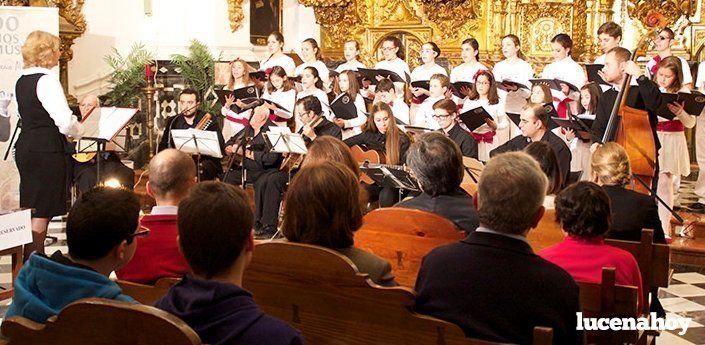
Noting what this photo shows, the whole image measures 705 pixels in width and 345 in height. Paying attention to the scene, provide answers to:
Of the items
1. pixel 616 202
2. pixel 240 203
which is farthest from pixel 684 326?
pixel 240 203

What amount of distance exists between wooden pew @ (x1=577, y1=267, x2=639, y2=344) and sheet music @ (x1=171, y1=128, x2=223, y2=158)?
4.96 m

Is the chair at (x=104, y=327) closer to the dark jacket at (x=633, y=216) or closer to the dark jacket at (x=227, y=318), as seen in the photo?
the dark jacket at (x=227, y=318)

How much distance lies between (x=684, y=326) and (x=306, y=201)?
317 cm

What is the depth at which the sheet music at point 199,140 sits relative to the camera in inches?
290

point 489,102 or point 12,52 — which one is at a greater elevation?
point 12,52

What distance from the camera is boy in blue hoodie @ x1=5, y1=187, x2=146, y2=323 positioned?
2.23 meters

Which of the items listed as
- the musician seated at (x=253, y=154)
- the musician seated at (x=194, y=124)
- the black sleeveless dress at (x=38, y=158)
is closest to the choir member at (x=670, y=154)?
the musician seated at (x=253, y=154)


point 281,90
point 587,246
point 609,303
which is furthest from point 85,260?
point 281,90

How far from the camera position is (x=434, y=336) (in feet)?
7.67

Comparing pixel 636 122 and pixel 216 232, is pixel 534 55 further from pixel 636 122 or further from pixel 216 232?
pixel 216 232

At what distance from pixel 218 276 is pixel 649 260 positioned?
2.13 meters

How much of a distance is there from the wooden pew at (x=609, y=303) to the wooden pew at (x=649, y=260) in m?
0.82

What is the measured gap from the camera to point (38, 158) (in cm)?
568

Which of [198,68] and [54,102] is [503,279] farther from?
[198,68]
